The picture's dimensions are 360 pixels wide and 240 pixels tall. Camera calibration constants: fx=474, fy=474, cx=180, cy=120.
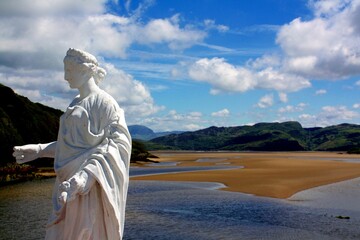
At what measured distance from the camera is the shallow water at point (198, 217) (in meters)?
18.2

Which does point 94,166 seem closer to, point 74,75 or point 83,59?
point 74,75

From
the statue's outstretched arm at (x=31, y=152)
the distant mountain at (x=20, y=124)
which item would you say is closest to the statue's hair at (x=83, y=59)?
the statue's outstretched arm at (x=31, y=152)

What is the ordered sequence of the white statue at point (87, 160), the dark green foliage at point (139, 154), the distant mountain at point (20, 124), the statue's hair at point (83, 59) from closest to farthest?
1. the white statue at point (87, 160)
2. the statue's hair at point (83, 59)
3. the distant mountain at point (20, 124)
4. the dark green foliage at point (139, 154)

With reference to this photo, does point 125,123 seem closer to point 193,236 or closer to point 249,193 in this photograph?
point 193,236

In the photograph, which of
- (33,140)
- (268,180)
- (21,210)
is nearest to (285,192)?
(268,180)

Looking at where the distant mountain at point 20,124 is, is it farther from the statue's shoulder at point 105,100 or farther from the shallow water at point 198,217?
the statue's shoulder at point 105,100

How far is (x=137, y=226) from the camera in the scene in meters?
19.2

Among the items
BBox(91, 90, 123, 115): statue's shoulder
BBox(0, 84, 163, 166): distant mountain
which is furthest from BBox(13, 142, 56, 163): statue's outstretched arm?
BBox(0, 84, 163, 166): distant mountain

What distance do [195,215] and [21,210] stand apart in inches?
319

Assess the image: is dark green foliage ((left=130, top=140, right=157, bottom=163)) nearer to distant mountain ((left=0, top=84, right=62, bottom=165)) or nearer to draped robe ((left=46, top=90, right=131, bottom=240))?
distant mountain ((left=0, top=84, right=62, bottom=165))

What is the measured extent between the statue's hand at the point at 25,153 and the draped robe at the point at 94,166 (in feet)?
0.90

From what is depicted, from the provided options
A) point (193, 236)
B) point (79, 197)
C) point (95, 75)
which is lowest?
point (193, 236)

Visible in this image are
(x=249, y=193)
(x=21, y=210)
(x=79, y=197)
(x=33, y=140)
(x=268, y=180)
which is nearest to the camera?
(x=79, y=197)

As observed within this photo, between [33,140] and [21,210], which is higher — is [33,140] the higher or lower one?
the higher one
